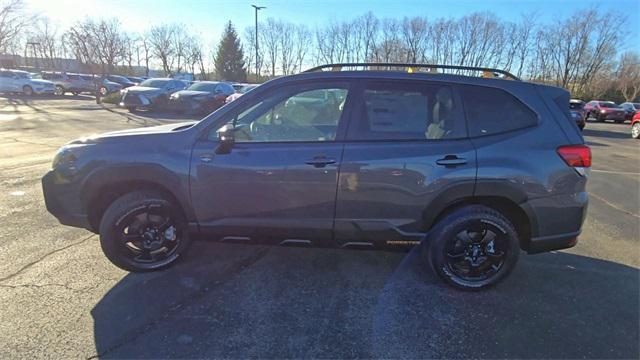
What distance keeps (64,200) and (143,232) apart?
0.72m

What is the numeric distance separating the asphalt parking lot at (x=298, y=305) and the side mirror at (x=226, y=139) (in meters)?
1.16

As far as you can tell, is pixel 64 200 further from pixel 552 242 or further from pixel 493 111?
→ pixel 552 242

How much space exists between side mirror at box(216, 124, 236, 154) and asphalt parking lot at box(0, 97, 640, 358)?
45.8 inches

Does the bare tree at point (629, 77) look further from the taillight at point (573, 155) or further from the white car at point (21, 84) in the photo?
the white car at point (21, 84)

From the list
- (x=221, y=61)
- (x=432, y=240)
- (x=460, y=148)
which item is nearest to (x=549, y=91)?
(x=460, y=148)

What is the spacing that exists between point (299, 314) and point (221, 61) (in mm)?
55947

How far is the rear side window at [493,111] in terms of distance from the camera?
3.09 m

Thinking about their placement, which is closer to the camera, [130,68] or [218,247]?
[218,247]

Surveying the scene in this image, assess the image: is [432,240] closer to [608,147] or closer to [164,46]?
[608,147]

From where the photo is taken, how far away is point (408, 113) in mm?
3117

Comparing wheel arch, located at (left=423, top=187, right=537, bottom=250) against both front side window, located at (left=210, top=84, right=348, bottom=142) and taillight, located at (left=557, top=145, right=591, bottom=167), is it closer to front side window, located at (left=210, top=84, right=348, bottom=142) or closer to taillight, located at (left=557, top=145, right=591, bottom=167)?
taillight, located at (left=557, top=145, right=591, bottom=167)

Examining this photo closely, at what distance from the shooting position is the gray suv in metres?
3.04

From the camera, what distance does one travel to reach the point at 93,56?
122 feet

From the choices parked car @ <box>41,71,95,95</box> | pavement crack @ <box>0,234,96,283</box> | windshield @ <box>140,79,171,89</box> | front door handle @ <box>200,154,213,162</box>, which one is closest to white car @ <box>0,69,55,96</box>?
parked car @ <box>41,71,95,95</box>
